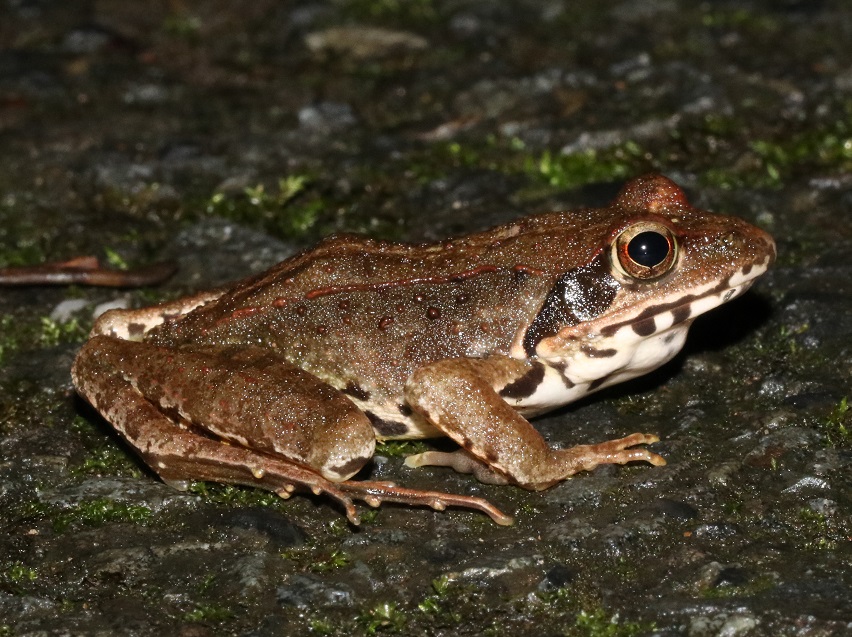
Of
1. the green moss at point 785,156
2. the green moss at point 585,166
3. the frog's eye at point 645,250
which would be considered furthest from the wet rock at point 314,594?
the green moss at point 785,156

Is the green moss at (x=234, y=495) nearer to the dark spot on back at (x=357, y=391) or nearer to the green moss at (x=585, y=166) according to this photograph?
the dark spot on back at (x=357, y=391)

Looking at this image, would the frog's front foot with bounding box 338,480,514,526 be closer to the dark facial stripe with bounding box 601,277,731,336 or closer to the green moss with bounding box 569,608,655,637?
the green moss with bounding box 569,608,655,637

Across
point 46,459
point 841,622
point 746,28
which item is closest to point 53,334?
point 46,459

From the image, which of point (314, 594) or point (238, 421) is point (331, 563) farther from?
point (238, 421)

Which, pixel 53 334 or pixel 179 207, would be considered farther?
pixel 179 207

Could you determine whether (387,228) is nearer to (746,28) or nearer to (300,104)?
(300,104)

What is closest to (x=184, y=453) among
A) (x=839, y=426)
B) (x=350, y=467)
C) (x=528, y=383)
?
(x=350, y=467)

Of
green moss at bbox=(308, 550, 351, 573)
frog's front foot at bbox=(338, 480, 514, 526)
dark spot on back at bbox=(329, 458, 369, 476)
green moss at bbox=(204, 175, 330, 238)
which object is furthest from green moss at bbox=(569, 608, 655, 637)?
green moss at bbox=(204, 175, 330, 238)
